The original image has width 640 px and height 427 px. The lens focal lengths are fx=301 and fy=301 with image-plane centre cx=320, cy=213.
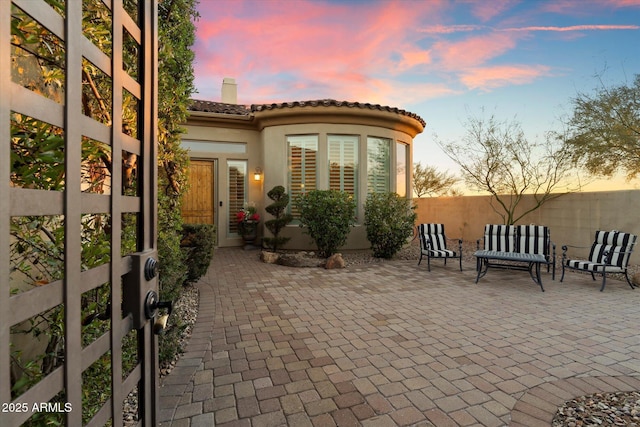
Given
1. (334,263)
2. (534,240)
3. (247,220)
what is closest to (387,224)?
(334,263)

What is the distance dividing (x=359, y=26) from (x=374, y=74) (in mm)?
2263

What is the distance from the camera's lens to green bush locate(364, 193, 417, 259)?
26.2 ft

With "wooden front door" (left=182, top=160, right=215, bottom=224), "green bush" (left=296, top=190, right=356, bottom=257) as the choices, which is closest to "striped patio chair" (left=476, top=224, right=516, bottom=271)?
"green bush" (left=296, top=190, right=356, bottom=257)

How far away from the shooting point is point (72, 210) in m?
0.85

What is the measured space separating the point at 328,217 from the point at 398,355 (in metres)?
4.86

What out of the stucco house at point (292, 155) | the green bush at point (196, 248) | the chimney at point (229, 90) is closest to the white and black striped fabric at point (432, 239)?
the stucco house at point (292, 155)

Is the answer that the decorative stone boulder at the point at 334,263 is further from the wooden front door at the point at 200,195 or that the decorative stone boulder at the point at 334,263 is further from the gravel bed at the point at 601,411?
the gravel bed at the point at 601,411

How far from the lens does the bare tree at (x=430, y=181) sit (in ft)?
63.3

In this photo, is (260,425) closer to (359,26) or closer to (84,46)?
(84,46)

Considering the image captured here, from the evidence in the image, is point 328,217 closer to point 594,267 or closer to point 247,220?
point 247,220

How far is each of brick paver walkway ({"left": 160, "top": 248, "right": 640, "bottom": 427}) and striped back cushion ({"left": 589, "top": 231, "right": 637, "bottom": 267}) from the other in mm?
567

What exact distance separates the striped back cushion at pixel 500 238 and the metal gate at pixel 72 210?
7.05m

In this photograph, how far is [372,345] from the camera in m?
3.20

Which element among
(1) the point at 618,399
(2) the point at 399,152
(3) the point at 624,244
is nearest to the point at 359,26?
(2) the point at 399,152
